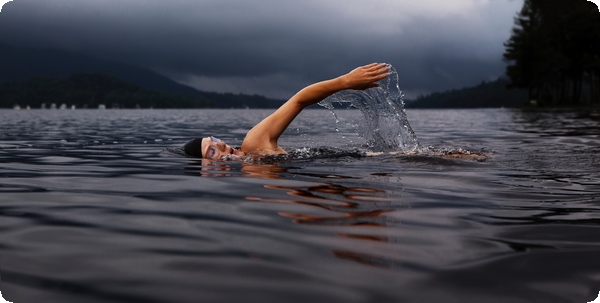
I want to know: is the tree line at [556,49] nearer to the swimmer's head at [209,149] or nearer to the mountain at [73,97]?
the swimmer's head at [209,149]

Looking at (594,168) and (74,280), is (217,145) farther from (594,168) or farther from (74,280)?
(74,280)

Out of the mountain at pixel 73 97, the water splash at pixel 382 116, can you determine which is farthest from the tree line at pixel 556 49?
the mountain at pixel 73 97

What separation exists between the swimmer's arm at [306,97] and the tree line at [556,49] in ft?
206

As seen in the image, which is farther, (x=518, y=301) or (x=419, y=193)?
(x=419, y=193)

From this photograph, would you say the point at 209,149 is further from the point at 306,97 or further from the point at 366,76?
the point at 366,76

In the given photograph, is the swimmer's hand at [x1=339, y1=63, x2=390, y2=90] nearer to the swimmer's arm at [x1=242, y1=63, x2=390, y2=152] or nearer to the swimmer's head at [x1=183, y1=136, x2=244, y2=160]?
the swimmer's arm at [x1=242, y1=63, x2=390, y2=152]

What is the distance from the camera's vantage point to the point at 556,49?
7319 centimetres

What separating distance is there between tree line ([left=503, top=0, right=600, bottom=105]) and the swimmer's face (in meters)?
63.1

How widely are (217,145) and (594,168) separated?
5.56 meters

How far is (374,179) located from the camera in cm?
616

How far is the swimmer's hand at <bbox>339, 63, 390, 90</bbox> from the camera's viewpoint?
24.7 feet

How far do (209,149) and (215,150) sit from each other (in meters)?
0.16

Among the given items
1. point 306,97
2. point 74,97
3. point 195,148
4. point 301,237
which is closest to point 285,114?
point 306,97

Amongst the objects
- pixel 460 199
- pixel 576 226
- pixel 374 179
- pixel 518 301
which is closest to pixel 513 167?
pixel 374 179
